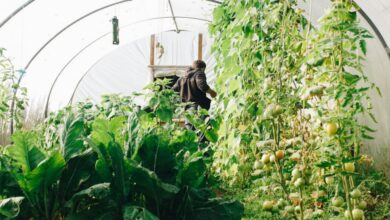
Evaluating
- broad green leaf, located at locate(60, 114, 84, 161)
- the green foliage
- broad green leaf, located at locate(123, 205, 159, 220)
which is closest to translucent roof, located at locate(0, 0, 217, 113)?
broad green leaf, located at locate(60, 114, 84, 161)

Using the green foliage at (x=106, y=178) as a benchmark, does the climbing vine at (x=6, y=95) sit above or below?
above

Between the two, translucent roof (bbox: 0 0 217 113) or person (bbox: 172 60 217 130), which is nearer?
person (bbox: 172 60 217 130)

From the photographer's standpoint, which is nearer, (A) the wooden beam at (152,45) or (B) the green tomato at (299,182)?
(B) the green tomato at (299,182)

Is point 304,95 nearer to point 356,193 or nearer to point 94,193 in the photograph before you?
point 356,193

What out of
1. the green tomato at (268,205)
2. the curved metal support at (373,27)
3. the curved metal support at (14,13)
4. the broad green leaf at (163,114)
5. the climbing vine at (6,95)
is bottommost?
the green tomato at (268,205)

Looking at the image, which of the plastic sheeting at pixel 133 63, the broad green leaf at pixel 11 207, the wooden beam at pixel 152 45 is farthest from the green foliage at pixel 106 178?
the plastic sheeting at pixel 133 63

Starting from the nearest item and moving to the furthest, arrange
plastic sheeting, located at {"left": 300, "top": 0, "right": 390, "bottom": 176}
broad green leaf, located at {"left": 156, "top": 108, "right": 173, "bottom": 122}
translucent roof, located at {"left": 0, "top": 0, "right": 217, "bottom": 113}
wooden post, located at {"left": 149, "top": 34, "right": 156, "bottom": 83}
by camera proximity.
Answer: broad green leaf, located at {"left": 156, "top": 108, "right": 173, "bottom": 122}
plastic sheeting, located at {"left": 300, "top": 0, "right": 390, "bottom": 176}
translucent roof, located at {"left": 0, "top": 0, "right": 217, "bottom": 113}
wooden post, located at {"left": 149, "top": 34, "right": 156, "bottom": 83}

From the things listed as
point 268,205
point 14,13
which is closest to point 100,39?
point 14,13

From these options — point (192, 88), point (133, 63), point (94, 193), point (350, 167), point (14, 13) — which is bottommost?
point (94, 193)

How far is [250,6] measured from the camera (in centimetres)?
245

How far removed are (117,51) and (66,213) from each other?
28.2ft

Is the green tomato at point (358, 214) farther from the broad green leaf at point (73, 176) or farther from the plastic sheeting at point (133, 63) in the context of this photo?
the plastic sheeting at point (133, 63)

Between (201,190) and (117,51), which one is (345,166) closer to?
(201,190)

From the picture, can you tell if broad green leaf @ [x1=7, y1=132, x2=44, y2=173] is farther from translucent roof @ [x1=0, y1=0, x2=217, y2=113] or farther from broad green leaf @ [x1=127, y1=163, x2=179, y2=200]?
translucent roof @ [x1=0, y1=0, x2=217, y2=113]
